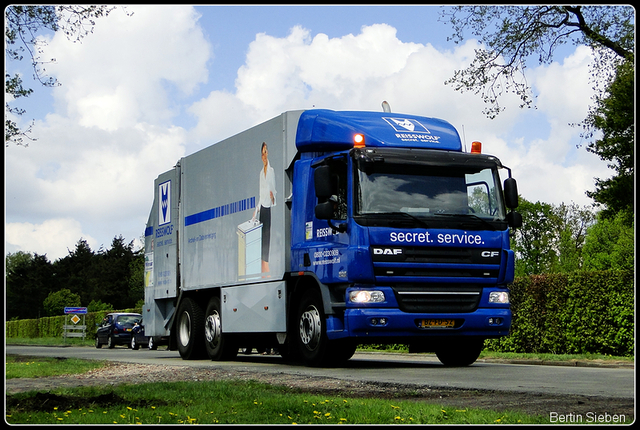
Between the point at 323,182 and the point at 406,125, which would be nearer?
the point at 323,182

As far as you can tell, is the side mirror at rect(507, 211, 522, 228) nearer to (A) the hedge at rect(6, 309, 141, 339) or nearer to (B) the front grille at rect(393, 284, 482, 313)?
(B) the front grille at rect(393, 284, 482, 313)

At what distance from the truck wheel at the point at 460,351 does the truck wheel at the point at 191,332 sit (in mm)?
5074

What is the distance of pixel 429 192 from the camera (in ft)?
43.7

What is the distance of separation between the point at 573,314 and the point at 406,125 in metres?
8.61

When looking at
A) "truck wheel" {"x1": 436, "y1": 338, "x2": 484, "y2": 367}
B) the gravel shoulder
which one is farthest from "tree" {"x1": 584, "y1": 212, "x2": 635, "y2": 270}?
the gravel shoulder

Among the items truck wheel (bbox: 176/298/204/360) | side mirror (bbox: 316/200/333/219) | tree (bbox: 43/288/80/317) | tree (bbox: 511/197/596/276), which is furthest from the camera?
tree (bbox: 43/288/80/317)

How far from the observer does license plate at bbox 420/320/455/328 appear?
43.3 ft

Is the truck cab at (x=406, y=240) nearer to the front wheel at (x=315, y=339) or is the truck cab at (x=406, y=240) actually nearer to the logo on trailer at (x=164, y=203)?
the front wheel at (x=315, y=339)

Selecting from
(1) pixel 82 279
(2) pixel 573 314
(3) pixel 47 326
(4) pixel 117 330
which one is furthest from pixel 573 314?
(1) pixel 82 279

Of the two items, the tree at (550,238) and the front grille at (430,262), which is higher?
the tree at (550,238)

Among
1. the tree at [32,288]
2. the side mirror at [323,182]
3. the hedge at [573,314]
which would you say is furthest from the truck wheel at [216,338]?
the tree at [32,288]

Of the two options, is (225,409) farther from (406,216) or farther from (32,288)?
(32,288)

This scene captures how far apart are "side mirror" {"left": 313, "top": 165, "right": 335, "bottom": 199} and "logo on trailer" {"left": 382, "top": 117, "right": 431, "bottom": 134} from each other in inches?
68.0

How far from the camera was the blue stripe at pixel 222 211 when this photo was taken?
15.9 m
